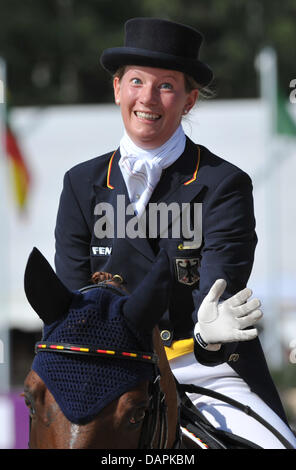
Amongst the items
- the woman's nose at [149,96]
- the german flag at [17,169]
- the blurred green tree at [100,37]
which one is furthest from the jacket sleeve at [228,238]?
the blurred green tree at [100,37]

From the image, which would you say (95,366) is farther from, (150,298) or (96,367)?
(150,298)

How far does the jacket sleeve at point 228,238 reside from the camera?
11.5 feet

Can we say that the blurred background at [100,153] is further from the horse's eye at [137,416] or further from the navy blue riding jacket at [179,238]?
the horse's eye at [137,416]

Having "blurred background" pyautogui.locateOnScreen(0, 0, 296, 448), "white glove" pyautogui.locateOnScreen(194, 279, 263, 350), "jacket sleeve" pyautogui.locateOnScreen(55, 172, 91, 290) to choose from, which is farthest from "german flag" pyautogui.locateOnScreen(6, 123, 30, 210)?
"white glove" pyautogui.locateOnScreen(194, 279, 263, 350)

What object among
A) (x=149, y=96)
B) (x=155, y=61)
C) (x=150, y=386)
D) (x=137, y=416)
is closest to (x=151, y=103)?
(x=149, y=96)

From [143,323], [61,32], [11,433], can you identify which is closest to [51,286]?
[143,323]

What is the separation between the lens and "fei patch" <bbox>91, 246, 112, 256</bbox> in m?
3.67

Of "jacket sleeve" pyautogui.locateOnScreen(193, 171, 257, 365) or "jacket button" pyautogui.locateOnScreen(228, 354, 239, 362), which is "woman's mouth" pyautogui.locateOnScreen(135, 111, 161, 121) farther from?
"jacket button" pyautogui.locateOnScreen(228, 354, 239, 362)

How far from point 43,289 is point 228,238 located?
3.12ft

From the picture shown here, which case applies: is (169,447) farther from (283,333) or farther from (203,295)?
(283,333)

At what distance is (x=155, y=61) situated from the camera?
3.63m

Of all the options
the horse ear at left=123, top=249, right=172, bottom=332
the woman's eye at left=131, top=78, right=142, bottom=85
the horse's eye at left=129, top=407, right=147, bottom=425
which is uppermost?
the woman's eye at left=131, top=78, right=142, bottom=85

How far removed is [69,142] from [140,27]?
1354 centimetres

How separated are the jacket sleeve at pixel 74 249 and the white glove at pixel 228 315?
2.40 feet
